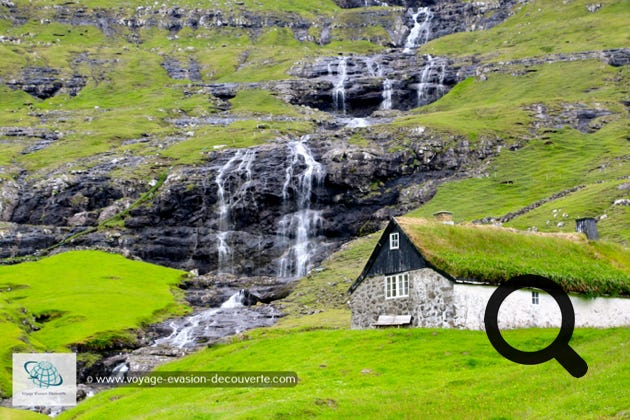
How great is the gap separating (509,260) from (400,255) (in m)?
7.53

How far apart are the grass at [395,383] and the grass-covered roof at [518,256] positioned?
496 centimetres

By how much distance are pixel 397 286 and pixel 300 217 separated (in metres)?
72.4

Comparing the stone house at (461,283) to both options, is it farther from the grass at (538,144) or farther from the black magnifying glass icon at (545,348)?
the black magnifying glass icon at (545,348)

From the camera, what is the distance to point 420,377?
40.2 m

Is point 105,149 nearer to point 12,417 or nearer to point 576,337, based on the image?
point 12,417

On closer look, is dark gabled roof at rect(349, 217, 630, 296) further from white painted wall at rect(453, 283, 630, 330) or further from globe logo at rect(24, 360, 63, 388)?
globe logo at rect(24, 360, 63, 388)

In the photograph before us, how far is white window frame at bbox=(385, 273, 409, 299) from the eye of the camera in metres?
54.4

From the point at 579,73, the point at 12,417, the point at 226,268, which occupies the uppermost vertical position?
the point at 579,73

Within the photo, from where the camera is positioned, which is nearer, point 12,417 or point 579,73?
point 12,417

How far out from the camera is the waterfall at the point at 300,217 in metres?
118

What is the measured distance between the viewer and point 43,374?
65.2 m

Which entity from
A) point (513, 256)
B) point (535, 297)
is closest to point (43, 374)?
point (513, 256)

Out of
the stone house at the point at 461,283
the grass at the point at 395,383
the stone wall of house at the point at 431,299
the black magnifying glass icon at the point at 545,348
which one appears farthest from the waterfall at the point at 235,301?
the black magnifying glass icon at the point at 545,348

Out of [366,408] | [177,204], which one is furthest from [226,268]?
[366,408]
